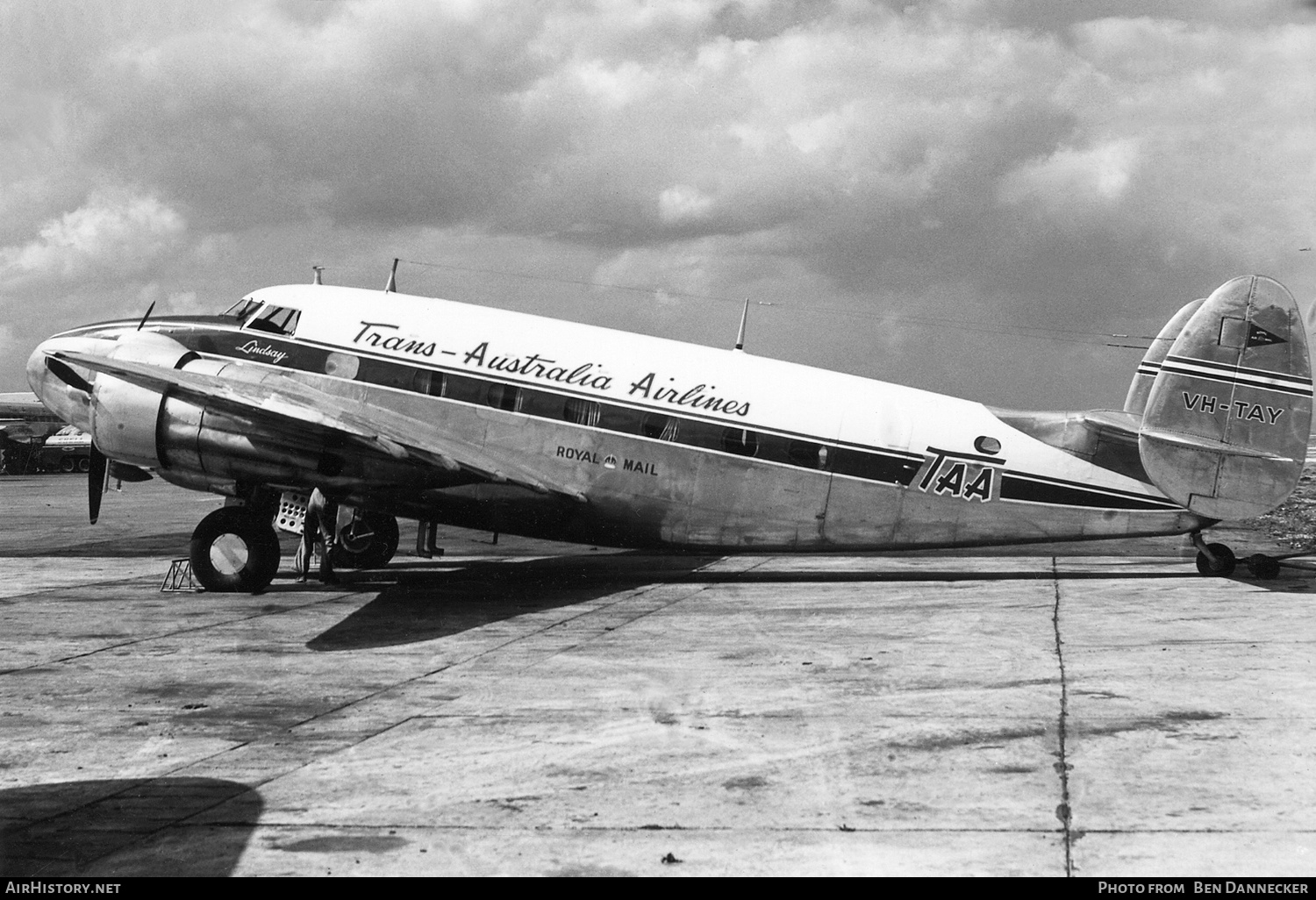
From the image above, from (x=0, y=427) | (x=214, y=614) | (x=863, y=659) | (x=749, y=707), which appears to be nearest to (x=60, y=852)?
(x=749, y=707)

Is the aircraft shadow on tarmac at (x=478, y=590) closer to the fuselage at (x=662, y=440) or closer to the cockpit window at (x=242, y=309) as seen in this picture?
the fuselage at (x=662, y=440)

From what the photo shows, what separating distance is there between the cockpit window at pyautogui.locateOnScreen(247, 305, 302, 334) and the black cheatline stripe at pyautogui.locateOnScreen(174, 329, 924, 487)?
11 cm

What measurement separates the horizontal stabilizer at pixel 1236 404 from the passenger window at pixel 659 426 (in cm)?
619

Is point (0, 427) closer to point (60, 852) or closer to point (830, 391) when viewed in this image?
point (830, 391)

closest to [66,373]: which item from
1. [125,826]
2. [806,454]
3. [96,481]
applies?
[96,481]

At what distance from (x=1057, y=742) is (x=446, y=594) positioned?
9678 mm

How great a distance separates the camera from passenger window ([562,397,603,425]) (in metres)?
15.9

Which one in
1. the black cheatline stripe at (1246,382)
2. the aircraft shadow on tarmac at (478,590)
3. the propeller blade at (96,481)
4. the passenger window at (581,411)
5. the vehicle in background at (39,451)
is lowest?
the vehicle in background at (39,451)

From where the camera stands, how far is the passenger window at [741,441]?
15.6m

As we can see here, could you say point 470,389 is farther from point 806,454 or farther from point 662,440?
point 806,454

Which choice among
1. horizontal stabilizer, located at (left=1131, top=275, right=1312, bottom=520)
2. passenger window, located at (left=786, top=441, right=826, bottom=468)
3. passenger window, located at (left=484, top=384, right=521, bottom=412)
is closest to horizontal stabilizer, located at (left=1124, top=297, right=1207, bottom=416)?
horizontal stabilizer, located at (left=1131, top=275, right=1312, bottom=520)

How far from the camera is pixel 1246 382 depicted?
14.6 m

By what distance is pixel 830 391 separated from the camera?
51.8 feet

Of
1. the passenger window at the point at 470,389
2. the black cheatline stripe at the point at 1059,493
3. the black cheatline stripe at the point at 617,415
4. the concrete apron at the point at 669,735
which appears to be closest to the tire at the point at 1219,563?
the concrete apron at the point at 669,735
